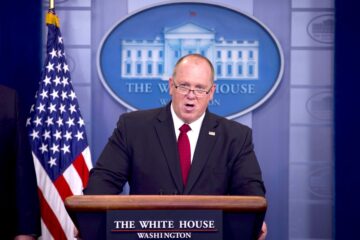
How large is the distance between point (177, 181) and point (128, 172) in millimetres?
252

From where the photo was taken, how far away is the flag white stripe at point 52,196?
11.1 ft

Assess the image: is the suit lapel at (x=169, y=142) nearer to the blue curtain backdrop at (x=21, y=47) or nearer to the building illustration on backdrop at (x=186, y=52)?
the building illustration on backdrop at (x=186, y=52)

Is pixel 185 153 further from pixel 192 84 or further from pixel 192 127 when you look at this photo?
pixel 192 84

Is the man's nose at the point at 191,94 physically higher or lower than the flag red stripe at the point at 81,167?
higher

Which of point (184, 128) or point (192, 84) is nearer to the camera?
point (192, 84)

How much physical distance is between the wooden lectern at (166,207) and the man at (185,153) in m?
0.71

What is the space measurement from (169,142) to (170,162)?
12 centimetres

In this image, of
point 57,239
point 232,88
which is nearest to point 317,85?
point 232,88

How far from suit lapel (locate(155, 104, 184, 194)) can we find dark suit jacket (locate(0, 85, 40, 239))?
0.62 meters

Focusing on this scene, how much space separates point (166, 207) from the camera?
1.51 m

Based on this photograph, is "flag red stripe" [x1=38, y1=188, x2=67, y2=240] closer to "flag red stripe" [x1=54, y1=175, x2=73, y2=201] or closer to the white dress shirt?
"flag red stripe" [x1=54, y1=175, x2=73, y2=201]
